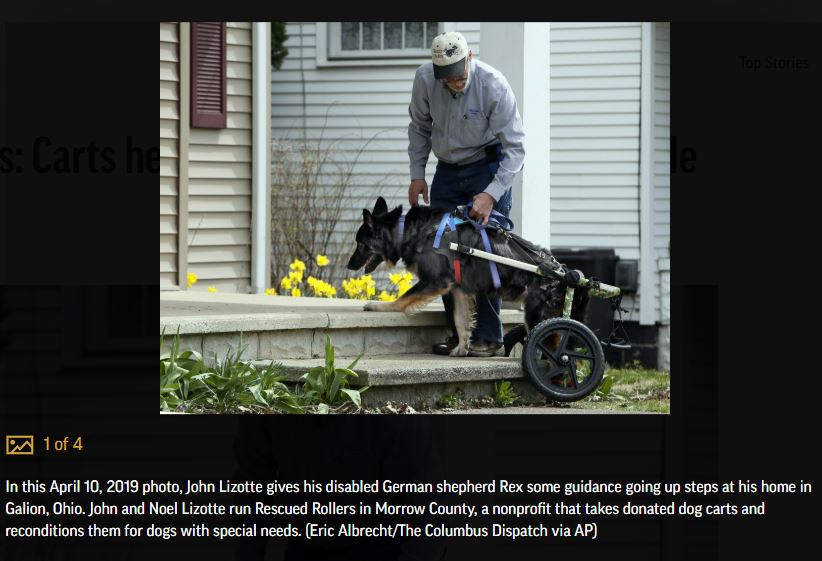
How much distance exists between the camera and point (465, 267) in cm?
447

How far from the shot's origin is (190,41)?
667 cm

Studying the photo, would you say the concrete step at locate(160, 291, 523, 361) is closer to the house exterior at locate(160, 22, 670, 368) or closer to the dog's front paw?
the dog's front paw

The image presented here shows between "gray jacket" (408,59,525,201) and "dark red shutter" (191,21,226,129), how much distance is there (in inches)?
100

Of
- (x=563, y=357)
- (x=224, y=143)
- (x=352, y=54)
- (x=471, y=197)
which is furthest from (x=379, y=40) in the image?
(x=563, y=357)

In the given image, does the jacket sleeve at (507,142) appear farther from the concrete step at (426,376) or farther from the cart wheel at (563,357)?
the concrete step at (426,376)

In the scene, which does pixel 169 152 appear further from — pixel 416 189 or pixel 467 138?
pixel 467 138

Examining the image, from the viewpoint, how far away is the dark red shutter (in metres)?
6.77

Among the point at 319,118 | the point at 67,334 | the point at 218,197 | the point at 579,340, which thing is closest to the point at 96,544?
the point at 67,334

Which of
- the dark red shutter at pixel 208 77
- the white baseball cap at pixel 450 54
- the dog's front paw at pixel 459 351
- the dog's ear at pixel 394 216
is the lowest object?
the dog's front paw at pixel 459 351

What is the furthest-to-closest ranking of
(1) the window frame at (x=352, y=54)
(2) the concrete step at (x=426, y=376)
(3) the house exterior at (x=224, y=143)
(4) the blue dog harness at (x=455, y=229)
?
(1) the window frame at (x=352, y=54)
(3) the house exterior at (x=224, y=143)
(4) the blue dog harness at (x=455, y=229)
(2) the concrete step at (x=426, y=376)

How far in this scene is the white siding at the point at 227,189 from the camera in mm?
6855

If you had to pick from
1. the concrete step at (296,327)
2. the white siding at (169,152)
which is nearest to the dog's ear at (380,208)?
the concrete step at (296,327)

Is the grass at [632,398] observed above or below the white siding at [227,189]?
below

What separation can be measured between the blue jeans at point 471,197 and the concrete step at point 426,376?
198 millimetres
